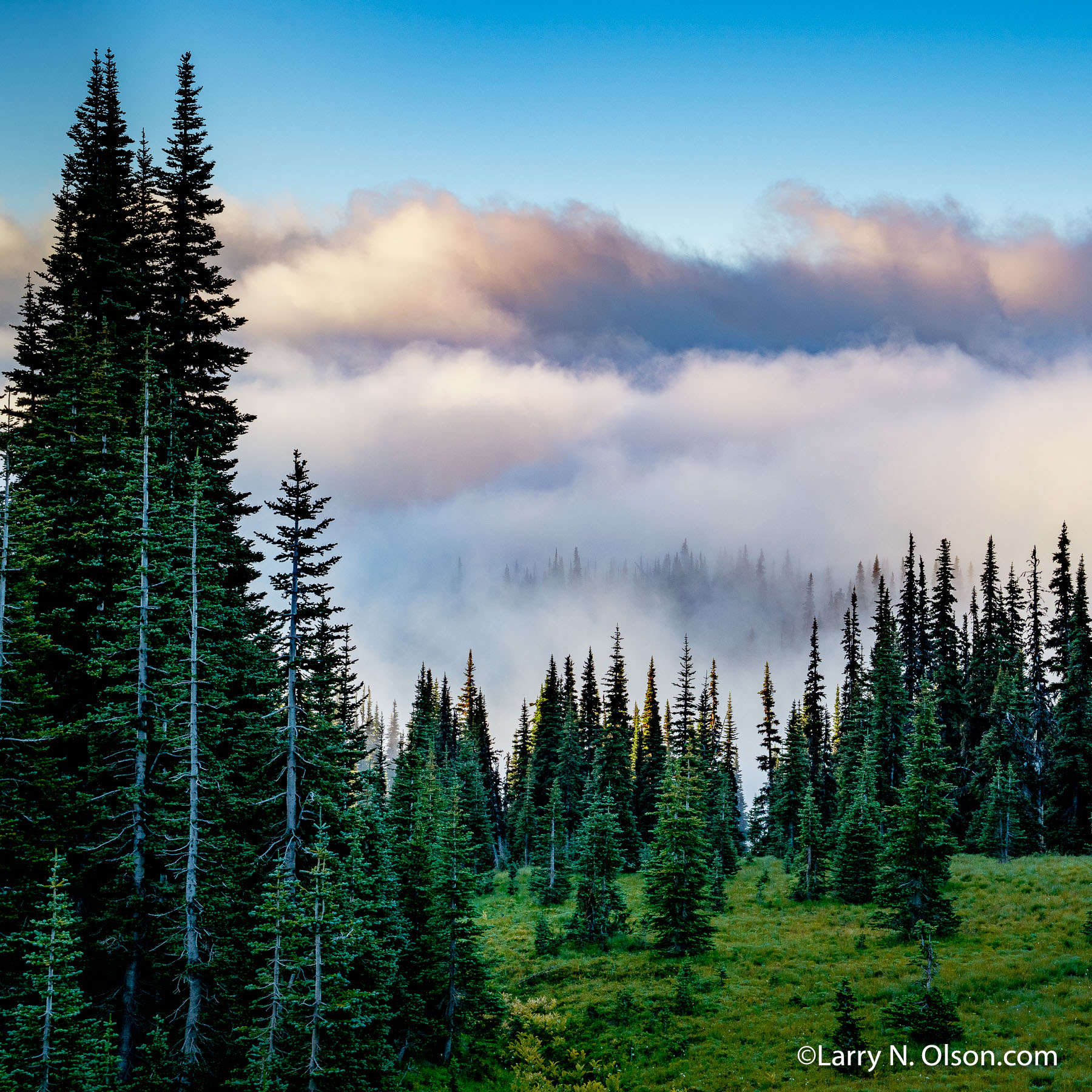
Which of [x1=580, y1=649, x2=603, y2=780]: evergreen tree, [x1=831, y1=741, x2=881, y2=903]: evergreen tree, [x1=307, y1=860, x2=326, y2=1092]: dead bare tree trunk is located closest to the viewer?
[x1=307, y1=860, x2=326, y2=1092]: dead bare tree trunk

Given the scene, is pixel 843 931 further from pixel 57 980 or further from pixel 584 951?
pixel 57 980

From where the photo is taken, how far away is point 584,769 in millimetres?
89812

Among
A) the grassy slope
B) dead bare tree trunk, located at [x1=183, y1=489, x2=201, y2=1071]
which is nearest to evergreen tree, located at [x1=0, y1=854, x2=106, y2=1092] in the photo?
dead bare tree trunk, located at [x1=183, y1=489, x2=201, y2=1071]

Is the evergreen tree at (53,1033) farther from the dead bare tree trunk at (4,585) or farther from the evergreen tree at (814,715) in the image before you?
the evergreen tree at (814,715)

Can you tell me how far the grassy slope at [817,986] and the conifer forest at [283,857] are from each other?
→ 0.23 m

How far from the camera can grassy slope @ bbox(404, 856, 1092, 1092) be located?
32.6 metres

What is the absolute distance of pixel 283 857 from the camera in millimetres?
25703

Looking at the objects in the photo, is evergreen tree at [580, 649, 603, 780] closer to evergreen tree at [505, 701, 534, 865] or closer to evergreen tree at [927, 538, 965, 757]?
evergreen tree at [505, 701, 534, 865]

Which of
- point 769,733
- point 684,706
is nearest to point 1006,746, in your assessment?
point 769,733

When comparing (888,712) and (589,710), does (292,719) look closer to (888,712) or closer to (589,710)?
(888,712)

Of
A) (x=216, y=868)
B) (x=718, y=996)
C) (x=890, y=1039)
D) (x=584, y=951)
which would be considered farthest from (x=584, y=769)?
(x=216, y=868)

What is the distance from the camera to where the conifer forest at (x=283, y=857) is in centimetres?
2547

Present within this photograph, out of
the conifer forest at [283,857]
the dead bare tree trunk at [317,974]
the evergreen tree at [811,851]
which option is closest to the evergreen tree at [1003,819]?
the conifer forest at [283,857]

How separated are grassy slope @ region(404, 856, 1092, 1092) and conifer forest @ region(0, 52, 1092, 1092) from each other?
0.74 feet
